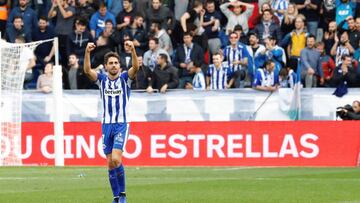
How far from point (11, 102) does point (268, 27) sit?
7.36 meters

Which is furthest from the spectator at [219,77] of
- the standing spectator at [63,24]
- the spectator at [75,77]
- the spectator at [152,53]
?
the standing spectator at [63,24]

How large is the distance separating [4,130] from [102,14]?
5.02 metres

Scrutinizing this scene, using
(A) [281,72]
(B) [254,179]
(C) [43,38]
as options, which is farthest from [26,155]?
(B) [254,179]

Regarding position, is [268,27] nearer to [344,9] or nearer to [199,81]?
[344,9]

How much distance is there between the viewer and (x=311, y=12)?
1220 inches

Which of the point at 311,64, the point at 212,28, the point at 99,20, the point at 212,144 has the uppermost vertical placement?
the point at 99,20

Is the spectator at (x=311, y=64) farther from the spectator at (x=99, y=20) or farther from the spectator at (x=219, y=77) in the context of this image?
the spectator at (x=99, y=20)

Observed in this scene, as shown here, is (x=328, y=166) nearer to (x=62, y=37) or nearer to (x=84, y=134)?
(x=84, y=134)

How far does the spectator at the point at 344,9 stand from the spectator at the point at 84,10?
736 centimetres

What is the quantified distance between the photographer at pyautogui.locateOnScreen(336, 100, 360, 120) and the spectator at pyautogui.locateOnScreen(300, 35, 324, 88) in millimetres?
1516

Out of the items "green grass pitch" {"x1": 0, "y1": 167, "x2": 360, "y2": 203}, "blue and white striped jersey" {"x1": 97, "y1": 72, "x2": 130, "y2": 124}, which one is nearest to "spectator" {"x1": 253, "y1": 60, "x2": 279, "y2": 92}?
"green grass pitch" {"x1": 0, "y1": 167, "x2": 360, "y2": 203}

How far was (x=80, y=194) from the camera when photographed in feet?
56.7

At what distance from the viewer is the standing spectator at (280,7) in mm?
30812

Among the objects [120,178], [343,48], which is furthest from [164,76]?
[120,178]
